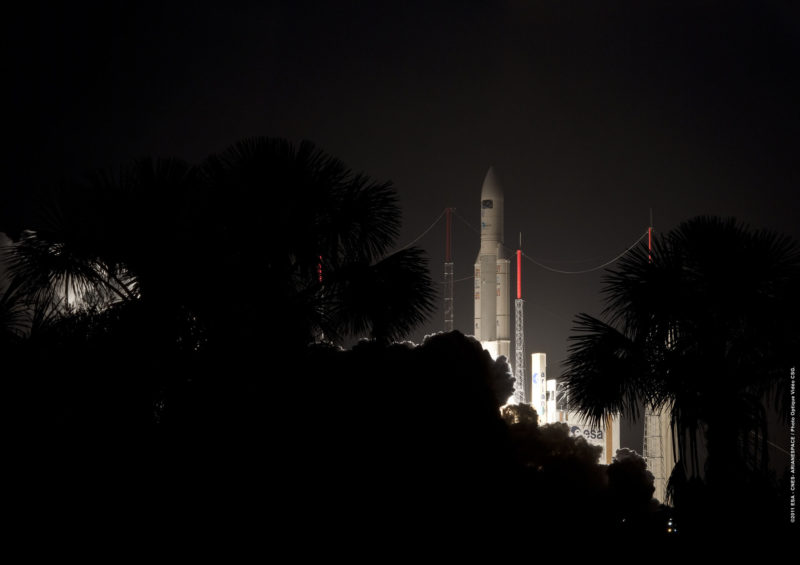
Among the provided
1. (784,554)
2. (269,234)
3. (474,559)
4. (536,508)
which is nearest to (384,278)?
(269,234)

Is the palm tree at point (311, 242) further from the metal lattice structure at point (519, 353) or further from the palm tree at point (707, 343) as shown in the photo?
the metal lattice structure at point (519, 353)

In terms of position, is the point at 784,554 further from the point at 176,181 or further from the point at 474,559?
the point at 176,181

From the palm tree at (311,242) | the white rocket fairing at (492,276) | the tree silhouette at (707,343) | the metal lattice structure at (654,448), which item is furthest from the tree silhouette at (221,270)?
the white rocket fairing at (492,276)

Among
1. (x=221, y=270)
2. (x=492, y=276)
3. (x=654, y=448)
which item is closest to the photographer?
(x=221, y=270)

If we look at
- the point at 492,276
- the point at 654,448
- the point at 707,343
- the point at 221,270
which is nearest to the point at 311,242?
the point at 221,270

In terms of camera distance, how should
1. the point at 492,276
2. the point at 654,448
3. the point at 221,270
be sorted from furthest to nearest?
the point at 492,276 → the point at 654,448 → the point at 221,270

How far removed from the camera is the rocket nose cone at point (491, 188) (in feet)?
213

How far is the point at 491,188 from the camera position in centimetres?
6506

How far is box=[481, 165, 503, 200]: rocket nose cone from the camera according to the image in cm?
6506

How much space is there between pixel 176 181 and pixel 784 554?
1077 centimetres

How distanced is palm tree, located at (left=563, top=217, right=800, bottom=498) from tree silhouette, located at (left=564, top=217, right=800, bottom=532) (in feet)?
0.05

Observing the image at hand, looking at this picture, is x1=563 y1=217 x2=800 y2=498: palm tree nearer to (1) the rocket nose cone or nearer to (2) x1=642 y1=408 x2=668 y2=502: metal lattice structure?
(2) x1=642 y1=408 x2=668 y2=502: metal lattice structure

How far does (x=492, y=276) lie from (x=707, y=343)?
51578 mm

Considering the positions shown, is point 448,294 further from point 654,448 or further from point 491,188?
point 654,448
